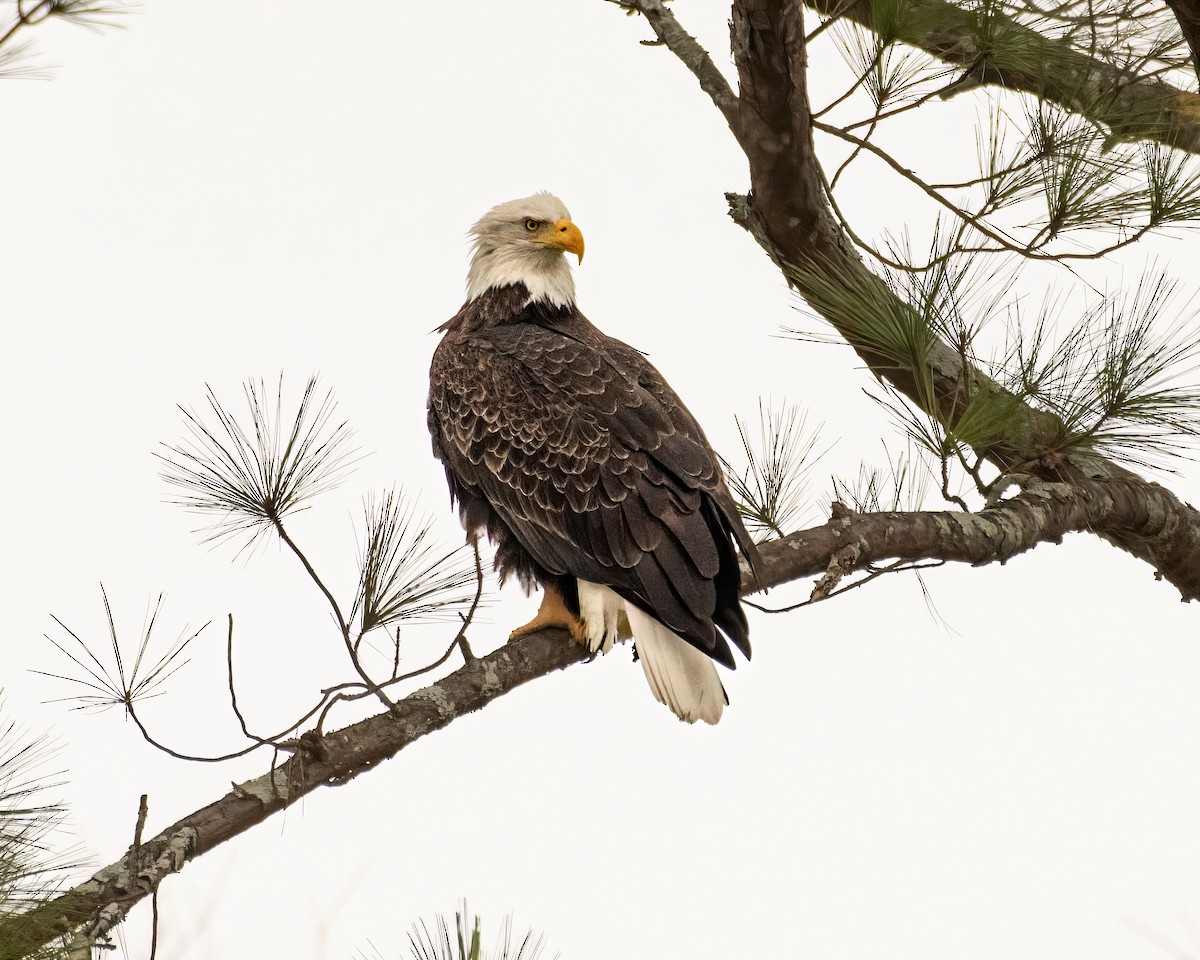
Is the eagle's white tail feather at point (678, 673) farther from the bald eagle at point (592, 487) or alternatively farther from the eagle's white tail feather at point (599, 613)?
the eagle's white tail feather at point (599, 613)

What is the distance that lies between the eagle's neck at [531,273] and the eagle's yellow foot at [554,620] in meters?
1.06

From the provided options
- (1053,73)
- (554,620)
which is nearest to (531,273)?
(554,620)

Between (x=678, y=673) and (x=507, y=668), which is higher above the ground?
(x=507, y=668)

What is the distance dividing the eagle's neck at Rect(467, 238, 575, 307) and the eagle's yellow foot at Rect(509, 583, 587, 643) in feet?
3.47

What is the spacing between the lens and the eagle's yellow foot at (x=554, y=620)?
3629 millimetres

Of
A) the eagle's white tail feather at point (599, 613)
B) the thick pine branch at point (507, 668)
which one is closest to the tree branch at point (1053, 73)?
the thick pine branch at point (507, 668)

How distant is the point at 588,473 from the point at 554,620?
417 millimetres

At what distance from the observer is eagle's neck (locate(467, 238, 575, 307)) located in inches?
171

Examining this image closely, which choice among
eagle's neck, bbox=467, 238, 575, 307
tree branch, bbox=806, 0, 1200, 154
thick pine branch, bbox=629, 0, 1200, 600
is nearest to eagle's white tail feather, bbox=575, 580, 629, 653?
thick pine branch, bbox=629, 0, 1200, 600

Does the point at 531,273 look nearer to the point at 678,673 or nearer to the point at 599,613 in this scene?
the point at 599,613

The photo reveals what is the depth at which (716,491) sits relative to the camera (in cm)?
353

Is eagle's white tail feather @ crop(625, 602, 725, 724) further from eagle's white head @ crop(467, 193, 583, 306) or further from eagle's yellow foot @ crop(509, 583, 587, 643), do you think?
eagle's white head @ crop(467, 193, 583, 306)

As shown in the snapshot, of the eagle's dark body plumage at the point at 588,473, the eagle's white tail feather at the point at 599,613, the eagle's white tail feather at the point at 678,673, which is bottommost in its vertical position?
the eagle's white tail feather at the point at 678,673

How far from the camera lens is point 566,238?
14.0 ft
